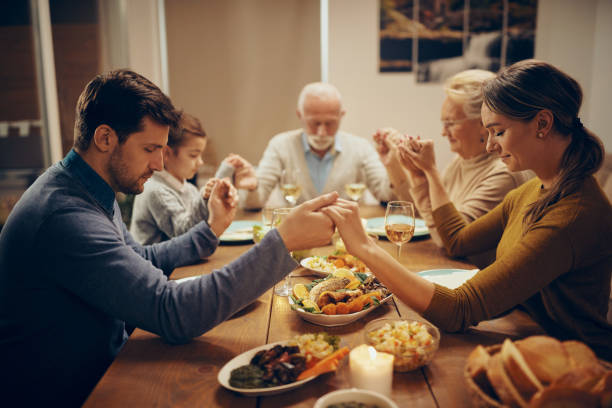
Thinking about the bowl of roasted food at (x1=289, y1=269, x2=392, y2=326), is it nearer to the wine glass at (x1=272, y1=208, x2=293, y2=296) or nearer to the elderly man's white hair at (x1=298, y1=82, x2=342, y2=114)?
the wine glass at (x1=272, y1=208, x2=293, y2=296)

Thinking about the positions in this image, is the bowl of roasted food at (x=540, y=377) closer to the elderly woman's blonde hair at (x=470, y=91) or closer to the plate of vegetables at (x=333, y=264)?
the plate of vegetables at (x=333, y=264)

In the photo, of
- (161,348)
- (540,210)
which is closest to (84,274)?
(161,348)

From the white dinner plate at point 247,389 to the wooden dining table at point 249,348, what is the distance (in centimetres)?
2

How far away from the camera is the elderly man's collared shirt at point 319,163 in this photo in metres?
3.23

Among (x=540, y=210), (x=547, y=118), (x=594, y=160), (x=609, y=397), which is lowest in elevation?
(x=609, y=397)

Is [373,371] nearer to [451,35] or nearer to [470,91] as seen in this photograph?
[470,91]

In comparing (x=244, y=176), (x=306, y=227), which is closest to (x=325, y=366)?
(x=306, y=227)

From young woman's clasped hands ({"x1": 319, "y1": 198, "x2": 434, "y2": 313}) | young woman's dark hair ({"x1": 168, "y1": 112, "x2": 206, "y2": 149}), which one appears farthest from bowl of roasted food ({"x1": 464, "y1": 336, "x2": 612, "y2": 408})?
young woman's dark hair ({"x1": 168, "y1": 112, "x2": 206, "y2": 149})

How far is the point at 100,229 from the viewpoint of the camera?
1063 millimetres

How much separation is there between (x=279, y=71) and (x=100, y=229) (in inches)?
135

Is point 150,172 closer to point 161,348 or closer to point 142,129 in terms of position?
point 142,129

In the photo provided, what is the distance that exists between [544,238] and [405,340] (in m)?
0.46

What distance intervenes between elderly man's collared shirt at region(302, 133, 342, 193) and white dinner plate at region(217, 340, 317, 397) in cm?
228

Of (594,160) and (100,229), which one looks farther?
(594,160)
